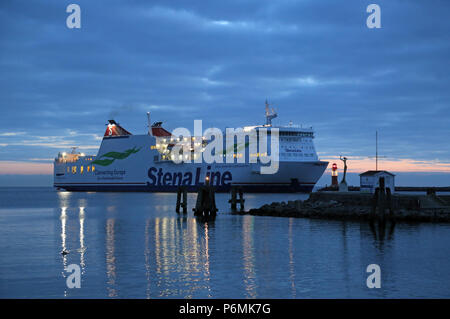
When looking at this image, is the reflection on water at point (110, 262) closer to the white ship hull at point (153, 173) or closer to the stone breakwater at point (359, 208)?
the stone breakwater at point (359, 208)

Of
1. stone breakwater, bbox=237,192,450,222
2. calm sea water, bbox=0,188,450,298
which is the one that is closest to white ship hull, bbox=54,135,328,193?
stone breakwater, bbox=237,192,450,222

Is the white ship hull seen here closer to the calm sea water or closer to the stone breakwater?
the stone breakwater

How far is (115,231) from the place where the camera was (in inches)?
1113

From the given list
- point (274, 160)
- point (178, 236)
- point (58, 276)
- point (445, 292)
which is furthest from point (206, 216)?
point (274, 160)

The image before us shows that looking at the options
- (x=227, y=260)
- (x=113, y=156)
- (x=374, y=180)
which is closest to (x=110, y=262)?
(x=227, y=260)

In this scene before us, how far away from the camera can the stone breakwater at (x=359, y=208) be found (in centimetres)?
2944

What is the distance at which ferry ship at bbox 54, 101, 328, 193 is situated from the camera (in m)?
64.2

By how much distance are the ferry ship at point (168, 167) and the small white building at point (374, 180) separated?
75.0 ft

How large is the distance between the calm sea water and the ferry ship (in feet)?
92.6

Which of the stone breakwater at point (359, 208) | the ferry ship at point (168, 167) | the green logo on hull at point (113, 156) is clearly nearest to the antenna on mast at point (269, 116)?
the ferry ship at point (168, 167)
